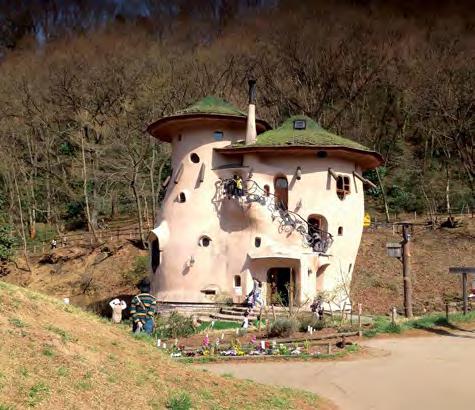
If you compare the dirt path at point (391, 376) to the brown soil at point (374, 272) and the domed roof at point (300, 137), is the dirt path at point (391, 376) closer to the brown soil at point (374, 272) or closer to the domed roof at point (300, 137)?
the domed roof at point (300, 137)

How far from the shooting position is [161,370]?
33.8 ft

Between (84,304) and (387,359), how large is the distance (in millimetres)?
25415

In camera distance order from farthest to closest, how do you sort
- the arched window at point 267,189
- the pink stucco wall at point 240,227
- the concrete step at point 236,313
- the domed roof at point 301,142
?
the arched window at point 267,189 → the domed roof at point 301,142 → the pink stucco wall at point 240,227 → the concrete step at point 236,313

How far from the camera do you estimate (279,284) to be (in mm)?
28797

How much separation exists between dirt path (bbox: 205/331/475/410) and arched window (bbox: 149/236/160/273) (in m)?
15.0

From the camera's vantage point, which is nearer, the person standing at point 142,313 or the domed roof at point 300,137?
the person standing at point 142,313

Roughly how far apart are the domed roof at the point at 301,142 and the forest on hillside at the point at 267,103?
13.5m

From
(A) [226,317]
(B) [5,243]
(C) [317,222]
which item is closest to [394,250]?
(C) [317,222]

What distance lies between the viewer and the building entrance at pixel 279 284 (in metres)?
28.1

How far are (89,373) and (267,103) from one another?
4044 cm

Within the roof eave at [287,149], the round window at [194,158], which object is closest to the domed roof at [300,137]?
the roof eave at [287,149]

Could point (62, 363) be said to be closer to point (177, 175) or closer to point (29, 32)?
point (177, 175)

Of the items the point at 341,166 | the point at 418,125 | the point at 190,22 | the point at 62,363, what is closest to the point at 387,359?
the point at 62,363

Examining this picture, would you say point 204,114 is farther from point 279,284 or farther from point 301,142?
point 279,284
